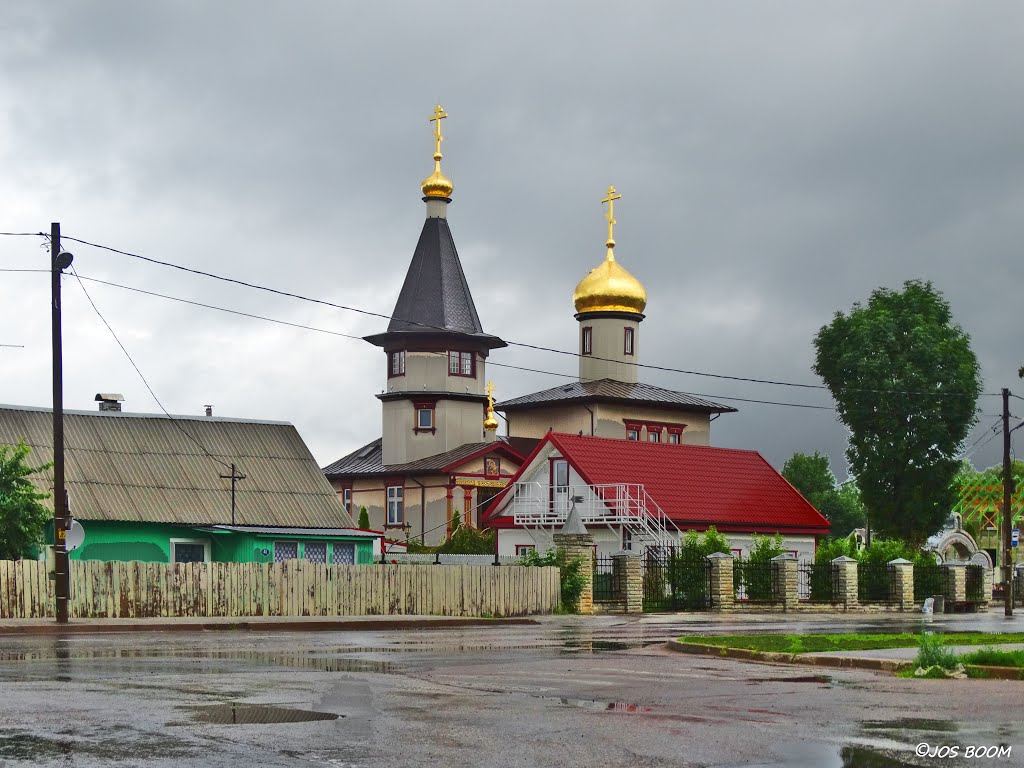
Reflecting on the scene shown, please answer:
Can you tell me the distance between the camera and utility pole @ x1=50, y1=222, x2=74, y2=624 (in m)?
30.3

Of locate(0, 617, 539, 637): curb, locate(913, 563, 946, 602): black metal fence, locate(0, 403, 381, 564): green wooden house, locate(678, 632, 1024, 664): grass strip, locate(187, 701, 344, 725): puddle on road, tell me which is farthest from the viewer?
locate(913, 563, 946, 602): black metal fence

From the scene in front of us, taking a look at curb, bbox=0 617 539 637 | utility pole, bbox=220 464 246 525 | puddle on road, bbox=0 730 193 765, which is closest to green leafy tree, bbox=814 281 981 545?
utility pole, bbox=220 464 246 525

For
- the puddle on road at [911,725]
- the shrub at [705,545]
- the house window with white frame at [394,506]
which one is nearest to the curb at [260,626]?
the shrub at [705,545]

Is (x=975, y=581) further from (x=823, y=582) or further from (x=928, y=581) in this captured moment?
(x=823, y=582)

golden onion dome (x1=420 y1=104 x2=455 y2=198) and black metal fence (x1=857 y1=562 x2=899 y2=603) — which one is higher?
golden onion dome (x1=420 y1=104 x2=455 y2=198)

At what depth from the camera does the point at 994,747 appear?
9.64 m

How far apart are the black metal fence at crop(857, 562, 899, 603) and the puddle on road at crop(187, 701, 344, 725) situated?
40545mm

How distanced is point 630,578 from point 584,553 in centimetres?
205

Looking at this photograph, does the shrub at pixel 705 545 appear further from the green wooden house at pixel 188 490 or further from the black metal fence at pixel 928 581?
the green wooden house at pixel 188 490

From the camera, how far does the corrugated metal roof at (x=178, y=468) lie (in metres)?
45.4

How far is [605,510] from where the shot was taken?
5288 centimetres

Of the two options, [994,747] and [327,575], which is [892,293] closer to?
[327,575]

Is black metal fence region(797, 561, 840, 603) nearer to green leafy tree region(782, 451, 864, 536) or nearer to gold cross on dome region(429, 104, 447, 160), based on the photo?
gold cross on dome region(429, 104, 447, 160)

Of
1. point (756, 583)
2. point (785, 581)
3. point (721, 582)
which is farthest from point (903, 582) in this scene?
point (721, 582)
